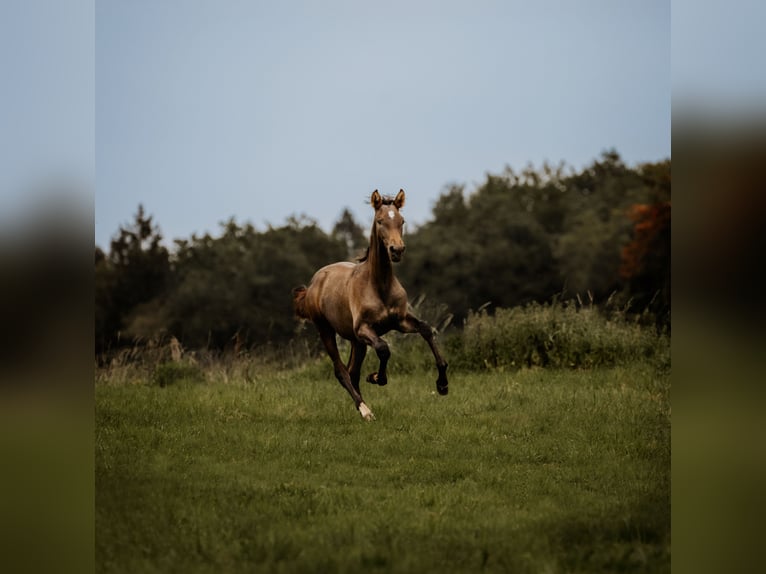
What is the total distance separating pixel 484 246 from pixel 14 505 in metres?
27.0

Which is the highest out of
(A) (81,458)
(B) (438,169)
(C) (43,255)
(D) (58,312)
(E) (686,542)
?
(B) (438,169)

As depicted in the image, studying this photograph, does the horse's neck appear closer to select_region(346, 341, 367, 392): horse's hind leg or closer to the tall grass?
select_region(346, 341, 367, 392): horse's hind leg

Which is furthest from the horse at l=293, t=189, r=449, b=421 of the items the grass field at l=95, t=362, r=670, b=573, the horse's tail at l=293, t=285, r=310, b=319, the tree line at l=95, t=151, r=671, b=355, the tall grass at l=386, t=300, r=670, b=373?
the tree line at l=95, t=151, r=671, b=355

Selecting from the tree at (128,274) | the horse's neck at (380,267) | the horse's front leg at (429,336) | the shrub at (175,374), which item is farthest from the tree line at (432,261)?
the horse's neck at (380,267)

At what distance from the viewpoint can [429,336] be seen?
30.5 ft

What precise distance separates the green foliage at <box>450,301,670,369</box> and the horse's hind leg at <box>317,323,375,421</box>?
3821 millimetres

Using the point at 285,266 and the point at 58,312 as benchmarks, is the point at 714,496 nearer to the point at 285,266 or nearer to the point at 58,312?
the point at 58,312

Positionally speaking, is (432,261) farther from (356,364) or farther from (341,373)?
(341,373)

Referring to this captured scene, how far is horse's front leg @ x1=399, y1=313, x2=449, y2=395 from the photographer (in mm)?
9195

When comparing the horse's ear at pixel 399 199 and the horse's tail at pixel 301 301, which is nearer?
the horse's ear at pixel 399 199

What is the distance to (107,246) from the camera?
2636 cm

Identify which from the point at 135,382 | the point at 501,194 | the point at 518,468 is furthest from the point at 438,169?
the point at 518,468

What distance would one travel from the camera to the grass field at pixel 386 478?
19.4ft

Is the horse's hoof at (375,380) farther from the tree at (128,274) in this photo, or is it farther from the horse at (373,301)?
the tree at (128,274)
